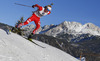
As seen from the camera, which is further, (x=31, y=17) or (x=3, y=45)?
(x=31, y=17)

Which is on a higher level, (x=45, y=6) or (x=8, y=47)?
(x=45, y=6)

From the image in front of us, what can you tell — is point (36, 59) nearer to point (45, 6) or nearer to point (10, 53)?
point (10, 53)

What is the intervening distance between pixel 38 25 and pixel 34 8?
47.9 inches

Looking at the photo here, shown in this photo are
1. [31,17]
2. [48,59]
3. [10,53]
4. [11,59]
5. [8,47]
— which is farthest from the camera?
[31,17]

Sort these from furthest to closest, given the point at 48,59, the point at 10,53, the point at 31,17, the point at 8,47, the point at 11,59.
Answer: the point at 31,17 → the point at 48,59 → the point at 8,47 → the point at 10,53 → the point at 11,59

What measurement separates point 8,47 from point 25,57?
0.85m

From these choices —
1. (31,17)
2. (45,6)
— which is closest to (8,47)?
(31,17)

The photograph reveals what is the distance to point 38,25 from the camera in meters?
11.7

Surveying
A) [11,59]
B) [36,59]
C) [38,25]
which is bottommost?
[11,59]

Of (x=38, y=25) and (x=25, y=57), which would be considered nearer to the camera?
(x=25, y=57)

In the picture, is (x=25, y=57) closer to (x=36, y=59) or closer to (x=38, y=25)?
(x=36, y=59)

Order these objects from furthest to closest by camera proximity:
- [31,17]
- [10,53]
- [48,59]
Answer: [31,17] → [48,59] → [10,53]

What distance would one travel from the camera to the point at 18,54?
6.92 meters

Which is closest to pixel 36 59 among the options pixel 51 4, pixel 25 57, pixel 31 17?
pixel 25 57
